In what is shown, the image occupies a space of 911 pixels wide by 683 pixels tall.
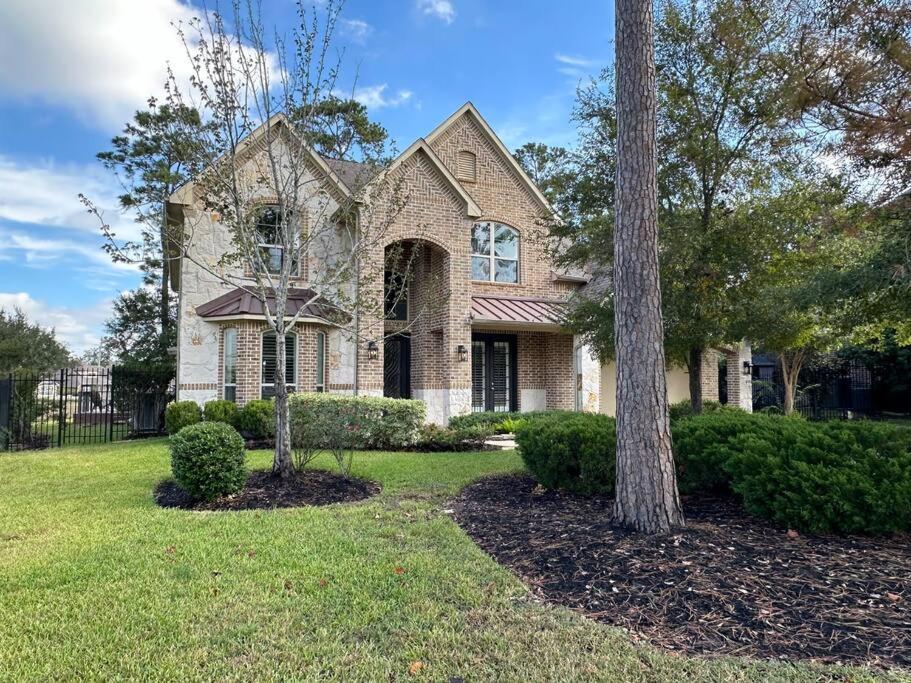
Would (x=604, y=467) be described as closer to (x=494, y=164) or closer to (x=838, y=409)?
(x=494, y=164)

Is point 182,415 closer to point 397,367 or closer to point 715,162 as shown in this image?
point 397,367

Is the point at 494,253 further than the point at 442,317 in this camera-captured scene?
Yes

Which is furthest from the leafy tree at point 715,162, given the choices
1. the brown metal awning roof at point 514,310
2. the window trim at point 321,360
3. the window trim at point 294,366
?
the window trim at point 294,366

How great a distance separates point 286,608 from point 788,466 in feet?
14.8

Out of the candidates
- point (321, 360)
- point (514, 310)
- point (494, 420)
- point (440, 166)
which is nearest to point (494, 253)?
point (514, 310)

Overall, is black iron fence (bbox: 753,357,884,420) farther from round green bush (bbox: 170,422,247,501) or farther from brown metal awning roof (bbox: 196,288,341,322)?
round green bush (bbox: 170,422,247,501)

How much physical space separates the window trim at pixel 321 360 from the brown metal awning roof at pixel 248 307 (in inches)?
29.6

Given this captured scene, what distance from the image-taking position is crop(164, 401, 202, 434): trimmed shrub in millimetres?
13164

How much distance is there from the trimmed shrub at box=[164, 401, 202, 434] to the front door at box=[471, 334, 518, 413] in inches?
322

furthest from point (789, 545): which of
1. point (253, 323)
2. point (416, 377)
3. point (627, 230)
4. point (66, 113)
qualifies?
point (66, 113)

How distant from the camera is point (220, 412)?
13328mm

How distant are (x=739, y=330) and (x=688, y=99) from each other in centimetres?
397

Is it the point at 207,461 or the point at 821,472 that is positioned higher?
the point at 821,472

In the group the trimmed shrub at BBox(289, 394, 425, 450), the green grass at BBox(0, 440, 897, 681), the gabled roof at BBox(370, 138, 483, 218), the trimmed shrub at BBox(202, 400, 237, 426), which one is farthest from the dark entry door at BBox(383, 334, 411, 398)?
the green grass at BBox(0, 440, 897, 681)
